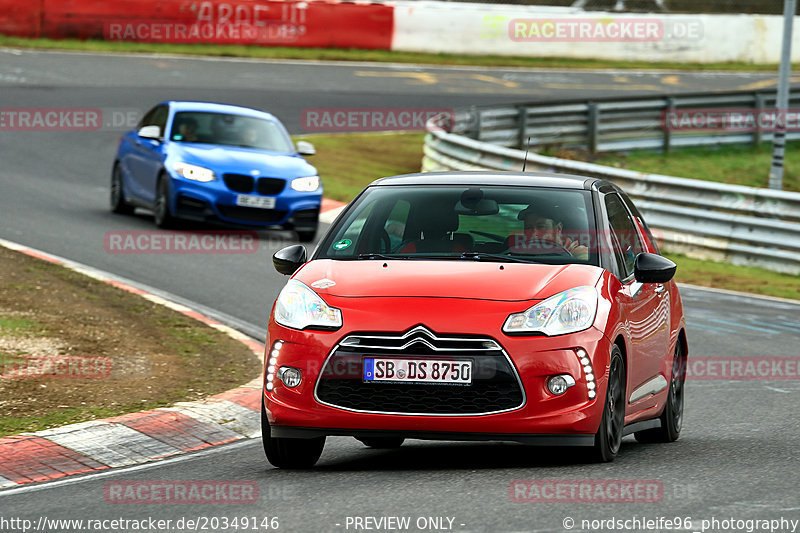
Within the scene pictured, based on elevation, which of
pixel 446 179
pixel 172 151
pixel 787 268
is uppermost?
pixel 446 179

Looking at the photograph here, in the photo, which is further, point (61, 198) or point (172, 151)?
point (61, 198)

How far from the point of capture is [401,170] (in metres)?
26.5

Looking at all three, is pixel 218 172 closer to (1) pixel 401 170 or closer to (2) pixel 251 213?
(2) pixel 251 213

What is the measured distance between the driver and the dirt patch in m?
2.74

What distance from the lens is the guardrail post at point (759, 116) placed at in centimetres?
3147

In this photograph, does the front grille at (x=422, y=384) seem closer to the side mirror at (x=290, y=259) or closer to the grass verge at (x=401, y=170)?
the side mirror at (x=290, y=259)

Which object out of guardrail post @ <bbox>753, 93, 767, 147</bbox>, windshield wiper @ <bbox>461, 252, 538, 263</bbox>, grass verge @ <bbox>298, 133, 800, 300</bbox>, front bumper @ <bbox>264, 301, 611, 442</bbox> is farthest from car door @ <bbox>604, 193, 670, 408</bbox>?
guardrail post @ <bbox>753, 93, 767, 147</bbox>

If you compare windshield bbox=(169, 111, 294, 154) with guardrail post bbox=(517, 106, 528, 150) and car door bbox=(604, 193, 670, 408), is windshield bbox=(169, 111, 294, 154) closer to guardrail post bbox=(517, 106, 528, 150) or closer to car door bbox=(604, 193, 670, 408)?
guardrail post bbox=(517, 106, 528, 150)

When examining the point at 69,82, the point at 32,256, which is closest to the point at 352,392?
the point at 32,256

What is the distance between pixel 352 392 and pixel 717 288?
11.2 m

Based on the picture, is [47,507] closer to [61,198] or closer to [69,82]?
[61,198]

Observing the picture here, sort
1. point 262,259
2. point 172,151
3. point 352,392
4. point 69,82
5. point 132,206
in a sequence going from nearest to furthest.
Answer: point 352,392, point 262,259, point 172,151, point 132,206, point 69,82

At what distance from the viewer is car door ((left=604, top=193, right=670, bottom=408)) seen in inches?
310

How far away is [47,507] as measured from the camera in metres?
6.61
